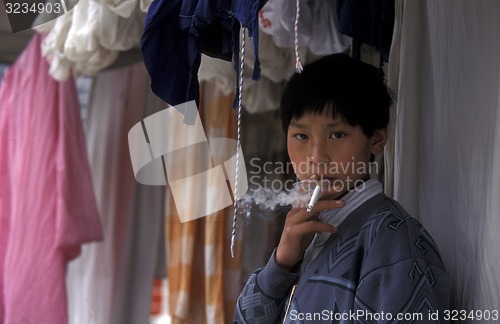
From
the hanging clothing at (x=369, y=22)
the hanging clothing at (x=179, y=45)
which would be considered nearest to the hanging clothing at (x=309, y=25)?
the hanging clothing at (x=369, y=22)

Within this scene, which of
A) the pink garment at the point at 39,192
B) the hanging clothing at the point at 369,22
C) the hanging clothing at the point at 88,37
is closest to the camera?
the hanging clothing at the point at 369,22

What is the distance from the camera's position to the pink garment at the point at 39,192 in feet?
7.47

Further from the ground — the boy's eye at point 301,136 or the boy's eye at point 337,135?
the boy's eye at point 337,135

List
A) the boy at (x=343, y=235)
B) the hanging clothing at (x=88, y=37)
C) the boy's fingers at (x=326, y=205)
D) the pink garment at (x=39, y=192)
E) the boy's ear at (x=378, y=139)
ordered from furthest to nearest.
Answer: the pink garment at (x=39, y=192), the hanging clothing at (x=88, y=37), the boy's ear at (x=378, y=139), the boy's fingers at (x=326, y=205), the boy at (x=343, y=235)

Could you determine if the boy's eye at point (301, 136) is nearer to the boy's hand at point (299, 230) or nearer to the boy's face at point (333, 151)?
the boy's face at point (333, 151)

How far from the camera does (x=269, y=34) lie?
82.6 inches

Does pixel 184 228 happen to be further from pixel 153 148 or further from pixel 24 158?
pixel 24 158

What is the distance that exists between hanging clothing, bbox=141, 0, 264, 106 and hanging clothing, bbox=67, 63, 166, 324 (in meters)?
1.01

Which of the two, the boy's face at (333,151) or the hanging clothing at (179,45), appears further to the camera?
the hanging clothing at (179,45)

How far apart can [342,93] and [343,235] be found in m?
0.27

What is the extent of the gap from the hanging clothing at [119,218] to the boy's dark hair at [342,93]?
3.96 feet

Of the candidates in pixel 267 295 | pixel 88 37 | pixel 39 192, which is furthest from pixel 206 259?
pixel 267 295

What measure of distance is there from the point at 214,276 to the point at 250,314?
1.01 metres

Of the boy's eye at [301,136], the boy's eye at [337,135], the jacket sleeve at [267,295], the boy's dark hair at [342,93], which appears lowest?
the jacket sleeve at [267,295]
